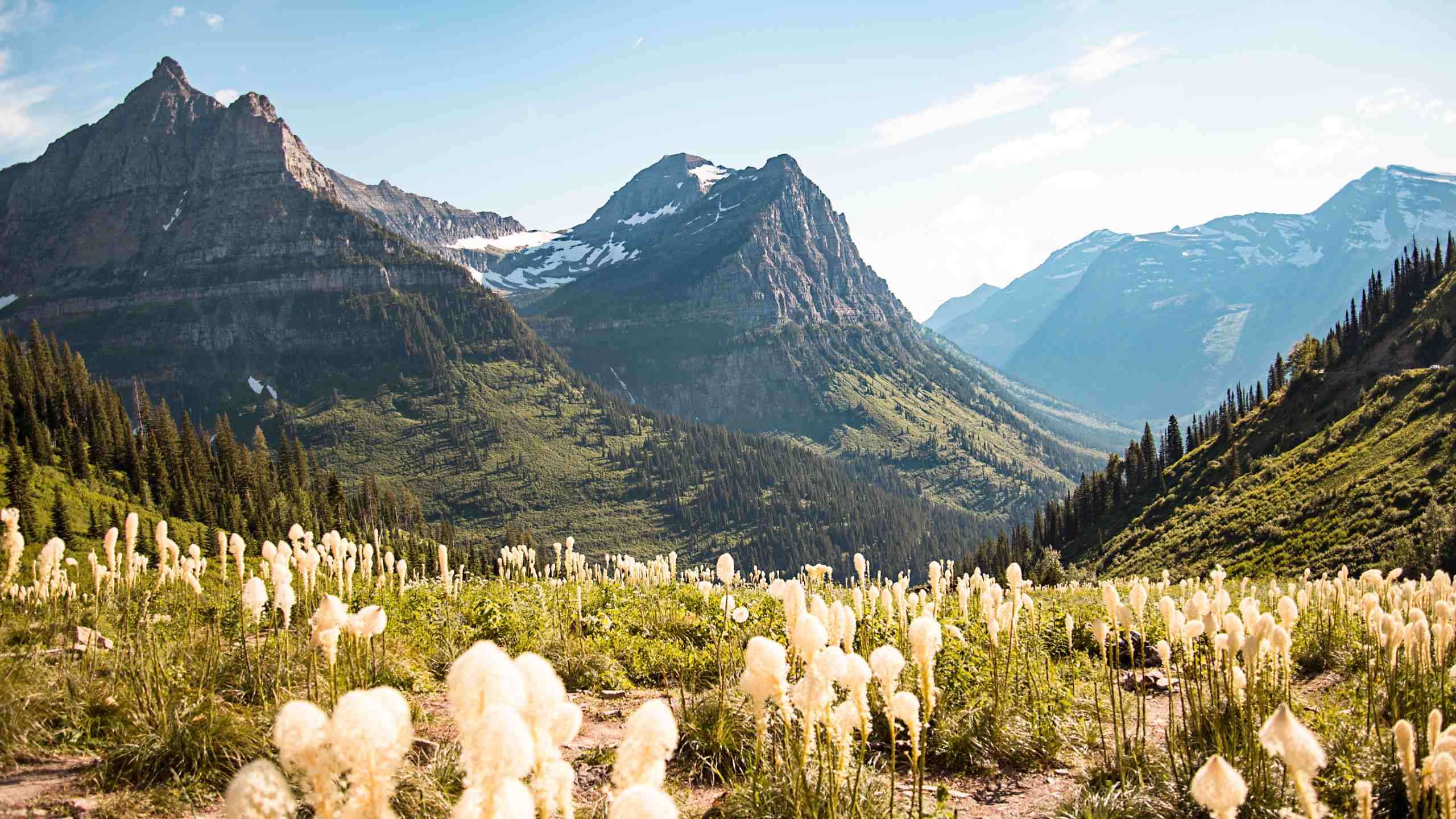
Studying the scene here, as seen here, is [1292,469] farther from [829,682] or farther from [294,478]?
[294,478]

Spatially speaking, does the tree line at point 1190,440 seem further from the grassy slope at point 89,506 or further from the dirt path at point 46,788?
the dirt path at point 46,788

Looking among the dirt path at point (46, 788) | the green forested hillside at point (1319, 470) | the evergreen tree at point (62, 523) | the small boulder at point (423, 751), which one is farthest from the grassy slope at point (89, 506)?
the green forested hillside at point (1319, 470)

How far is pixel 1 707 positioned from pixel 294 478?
106539 mm

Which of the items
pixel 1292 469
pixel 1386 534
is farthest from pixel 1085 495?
pixel 1386 534

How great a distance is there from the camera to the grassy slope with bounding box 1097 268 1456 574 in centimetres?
5738

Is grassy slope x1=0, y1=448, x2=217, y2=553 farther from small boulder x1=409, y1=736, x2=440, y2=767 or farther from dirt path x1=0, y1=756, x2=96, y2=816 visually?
small boulder x1=409, y1=736, x2=440, y2=767

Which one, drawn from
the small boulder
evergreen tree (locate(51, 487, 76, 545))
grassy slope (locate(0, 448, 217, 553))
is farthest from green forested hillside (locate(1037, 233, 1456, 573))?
evergreen tree (locate(51, 487, 76, 545))

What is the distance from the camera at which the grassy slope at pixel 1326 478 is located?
5738 cm

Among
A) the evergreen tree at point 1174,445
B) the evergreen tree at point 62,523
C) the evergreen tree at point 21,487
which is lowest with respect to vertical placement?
the evergreen tree at point 1174,445

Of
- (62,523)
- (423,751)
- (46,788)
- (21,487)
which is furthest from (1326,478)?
(21,487)

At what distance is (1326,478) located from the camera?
234 feet

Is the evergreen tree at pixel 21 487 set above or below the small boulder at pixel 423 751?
above

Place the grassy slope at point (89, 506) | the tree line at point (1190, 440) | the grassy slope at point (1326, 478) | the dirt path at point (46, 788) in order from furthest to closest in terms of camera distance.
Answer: the tree line at point (1190, 440), the grassy slope at point (89, 506), the grassy slope at point (1326, 478), the dirt path at point (46, 788)

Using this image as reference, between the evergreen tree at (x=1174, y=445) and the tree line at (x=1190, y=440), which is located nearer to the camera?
the tree line at (x=1190, y=440)
